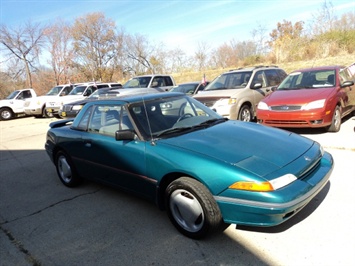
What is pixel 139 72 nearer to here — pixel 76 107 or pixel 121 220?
pixel 76 107

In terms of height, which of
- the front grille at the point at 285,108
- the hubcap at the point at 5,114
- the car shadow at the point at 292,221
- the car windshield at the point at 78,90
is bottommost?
the car shadow at the point at 292,221

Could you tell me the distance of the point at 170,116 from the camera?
394 cm

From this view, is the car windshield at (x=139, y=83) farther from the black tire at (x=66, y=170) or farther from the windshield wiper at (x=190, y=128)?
the windshield wiper at (x=190, y=128)

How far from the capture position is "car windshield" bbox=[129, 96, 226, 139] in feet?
11.8

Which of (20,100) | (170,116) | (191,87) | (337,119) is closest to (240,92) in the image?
(337,119)

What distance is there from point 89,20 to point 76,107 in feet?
90.5

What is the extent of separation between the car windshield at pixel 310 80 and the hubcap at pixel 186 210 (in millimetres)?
5931

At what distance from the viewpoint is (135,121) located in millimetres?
3654

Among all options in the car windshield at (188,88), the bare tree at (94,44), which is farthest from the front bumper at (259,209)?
the bare tree at (94,44)

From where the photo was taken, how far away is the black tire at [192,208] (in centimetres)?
281

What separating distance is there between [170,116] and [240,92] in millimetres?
5012

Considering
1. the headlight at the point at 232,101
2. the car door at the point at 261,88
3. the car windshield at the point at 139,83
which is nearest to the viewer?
the headlight at the point at 232,101

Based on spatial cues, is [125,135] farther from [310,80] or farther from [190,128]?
[310,80]

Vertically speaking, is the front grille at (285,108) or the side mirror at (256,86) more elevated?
the side mirror at (256,86)
